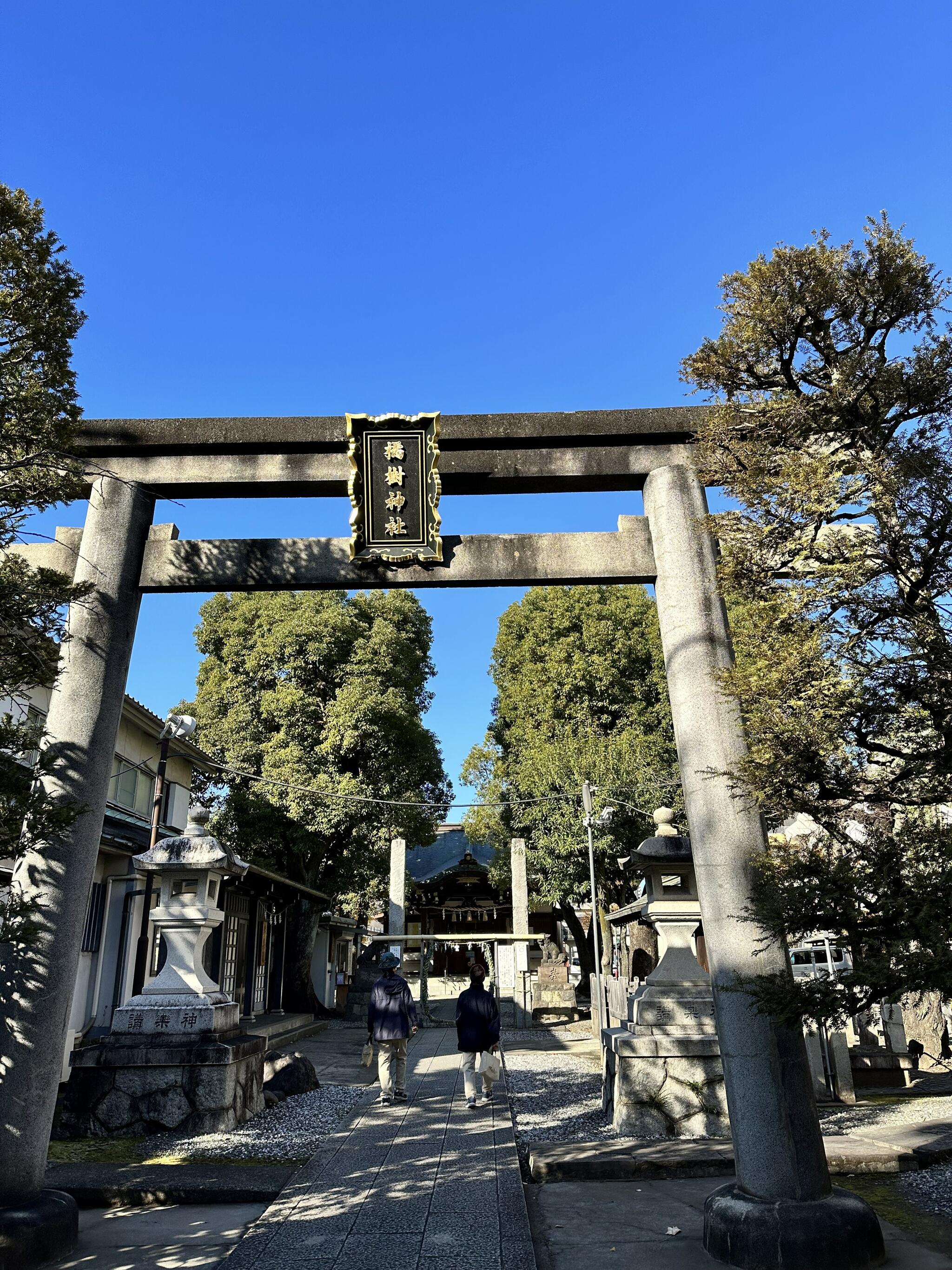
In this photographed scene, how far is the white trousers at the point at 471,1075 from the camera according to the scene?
8508mm

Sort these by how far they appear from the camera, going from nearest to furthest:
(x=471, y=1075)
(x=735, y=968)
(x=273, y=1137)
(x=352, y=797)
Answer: (x=735, y=968) < (x=273, y=1137) < (x=471, y=1075) < (x=352, y=797)

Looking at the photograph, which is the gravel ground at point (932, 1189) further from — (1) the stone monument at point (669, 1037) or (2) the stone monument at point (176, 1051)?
(2) the stone monument at point (176, 1051)

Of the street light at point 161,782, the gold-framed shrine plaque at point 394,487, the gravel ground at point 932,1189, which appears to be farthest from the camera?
the street light at point 161,782

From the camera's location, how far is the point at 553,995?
24047 millimetres

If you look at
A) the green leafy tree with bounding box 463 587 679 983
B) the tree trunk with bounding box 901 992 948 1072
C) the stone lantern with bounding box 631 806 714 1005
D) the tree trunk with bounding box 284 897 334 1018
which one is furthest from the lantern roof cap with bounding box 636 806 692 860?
the tree trunk with bounding box 284 897 334 1018

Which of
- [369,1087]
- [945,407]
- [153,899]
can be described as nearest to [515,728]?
[153,899]

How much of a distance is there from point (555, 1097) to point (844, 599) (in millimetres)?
8685

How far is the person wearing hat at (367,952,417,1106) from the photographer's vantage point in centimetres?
894

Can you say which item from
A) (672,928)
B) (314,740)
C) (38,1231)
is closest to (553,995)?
(314,740)

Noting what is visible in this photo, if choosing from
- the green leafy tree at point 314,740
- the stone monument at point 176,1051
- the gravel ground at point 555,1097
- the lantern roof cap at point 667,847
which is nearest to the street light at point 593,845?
the gravel ground at point 555,1097

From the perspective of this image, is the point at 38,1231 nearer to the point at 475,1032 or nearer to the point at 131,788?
the point at 475,1032

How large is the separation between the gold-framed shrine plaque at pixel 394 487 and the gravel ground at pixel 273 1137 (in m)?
5.17

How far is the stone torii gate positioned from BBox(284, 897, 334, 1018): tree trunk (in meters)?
18.0

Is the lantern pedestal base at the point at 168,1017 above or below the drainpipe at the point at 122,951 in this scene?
below
